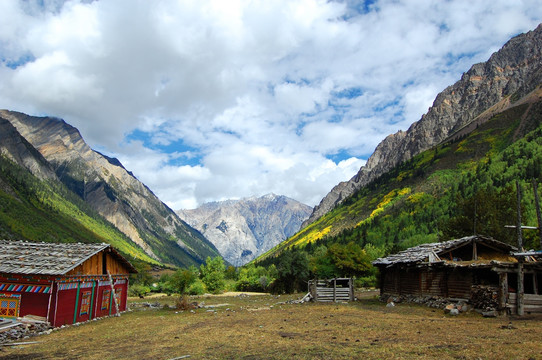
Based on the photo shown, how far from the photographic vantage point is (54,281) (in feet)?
79.7

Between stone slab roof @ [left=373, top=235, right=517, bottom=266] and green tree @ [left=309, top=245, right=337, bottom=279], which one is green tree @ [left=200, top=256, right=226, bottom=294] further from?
stone slab roof @ [left=373, top=235, right=517, bottom=266]

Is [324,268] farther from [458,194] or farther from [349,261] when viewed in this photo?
[458,194]

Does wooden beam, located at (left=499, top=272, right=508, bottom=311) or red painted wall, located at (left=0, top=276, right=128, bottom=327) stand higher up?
wooden beam, located at (left=499, top=272, right=508, bottom=311)

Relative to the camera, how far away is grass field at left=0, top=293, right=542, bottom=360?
1311cm

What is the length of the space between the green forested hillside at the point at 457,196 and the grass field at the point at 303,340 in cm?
3396

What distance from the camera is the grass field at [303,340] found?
13.1m

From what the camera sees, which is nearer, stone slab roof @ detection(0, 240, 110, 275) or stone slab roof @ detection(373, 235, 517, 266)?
stone slab roof @ detection(0, 240, 110, 275)

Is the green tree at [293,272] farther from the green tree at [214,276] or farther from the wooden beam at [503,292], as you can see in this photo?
the wooden beam at [503,292]

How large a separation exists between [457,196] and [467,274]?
33.5m

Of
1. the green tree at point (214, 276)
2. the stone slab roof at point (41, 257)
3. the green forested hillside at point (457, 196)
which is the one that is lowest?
the green tree at point (214, 276)

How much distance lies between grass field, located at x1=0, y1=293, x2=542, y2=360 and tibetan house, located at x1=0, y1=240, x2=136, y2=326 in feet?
6.92

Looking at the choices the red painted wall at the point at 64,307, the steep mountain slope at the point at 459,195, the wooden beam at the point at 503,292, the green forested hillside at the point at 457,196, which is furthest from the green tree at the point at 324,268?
the red painted wall at the point at 64,307

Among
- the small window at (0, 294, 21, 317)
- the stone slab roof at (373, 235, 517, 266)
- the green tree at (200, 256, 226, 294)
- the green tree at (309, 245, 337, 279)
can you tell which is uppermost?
the stone slab roof at (373, 235, 517, 266)

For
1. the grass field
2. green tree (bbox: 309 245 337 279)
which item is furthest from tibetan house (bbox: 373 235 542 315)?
green tree (bbox: 309 245 337 279)
